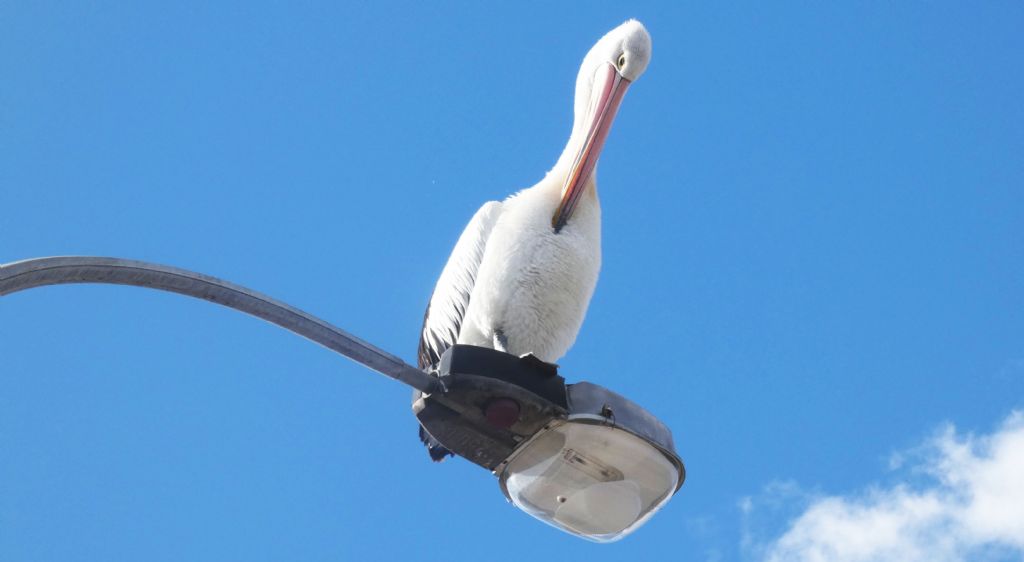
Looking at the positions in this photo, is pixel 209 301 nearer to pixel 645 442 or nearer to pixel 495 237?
pixel 645 442

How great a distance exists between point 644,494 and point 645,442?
0.19m

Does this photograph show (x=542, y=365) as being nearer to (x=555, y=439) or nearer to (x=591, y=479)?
(x=555, y=439)

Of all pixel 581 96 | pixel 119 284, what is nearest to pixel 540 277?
pixel 581 96

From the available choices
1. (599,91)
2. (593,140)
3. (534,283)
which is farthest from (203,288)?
(599,91)

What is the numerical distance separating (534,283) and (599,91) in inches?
56.1

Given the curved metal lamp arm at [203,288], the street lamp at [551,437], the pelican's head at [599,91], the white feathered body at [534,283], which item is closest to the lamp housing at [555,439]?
the street lamp at [551,437]

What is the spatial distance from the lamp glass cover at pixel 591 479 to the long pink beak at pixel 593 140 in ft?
8.07

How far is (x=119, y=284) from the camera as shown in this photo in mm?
3453

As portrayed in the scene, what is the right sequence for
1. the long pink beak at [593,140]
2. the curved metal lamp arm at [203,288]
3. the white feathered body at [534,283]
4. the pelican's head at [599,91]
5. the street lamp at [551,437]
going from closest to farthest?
the curved metal lamp arm at [203,288]
the street lamp at [551,437]
the white feathered body at [534,283]
the long pink beak at [593,140]
the pelican's head at [599,91]

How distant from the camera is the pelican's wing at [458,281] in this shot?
6.87 meters

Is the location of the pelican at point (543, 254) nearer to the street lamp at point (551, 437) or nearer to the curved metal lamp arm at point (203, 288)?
the street lamp at point (551, 437)

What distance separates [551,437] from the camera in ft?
13.6

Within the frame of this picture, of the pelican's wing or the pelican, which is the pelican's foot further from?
the pelican's wing

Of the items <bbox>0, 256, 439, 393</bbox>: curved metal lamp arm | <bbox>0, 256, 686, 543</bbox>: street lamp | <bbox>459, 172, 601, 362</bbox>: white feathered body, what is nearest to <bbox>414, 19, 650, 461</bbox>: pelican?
<bbox>459, 172, 601, 362</bbox>: white feathered body
